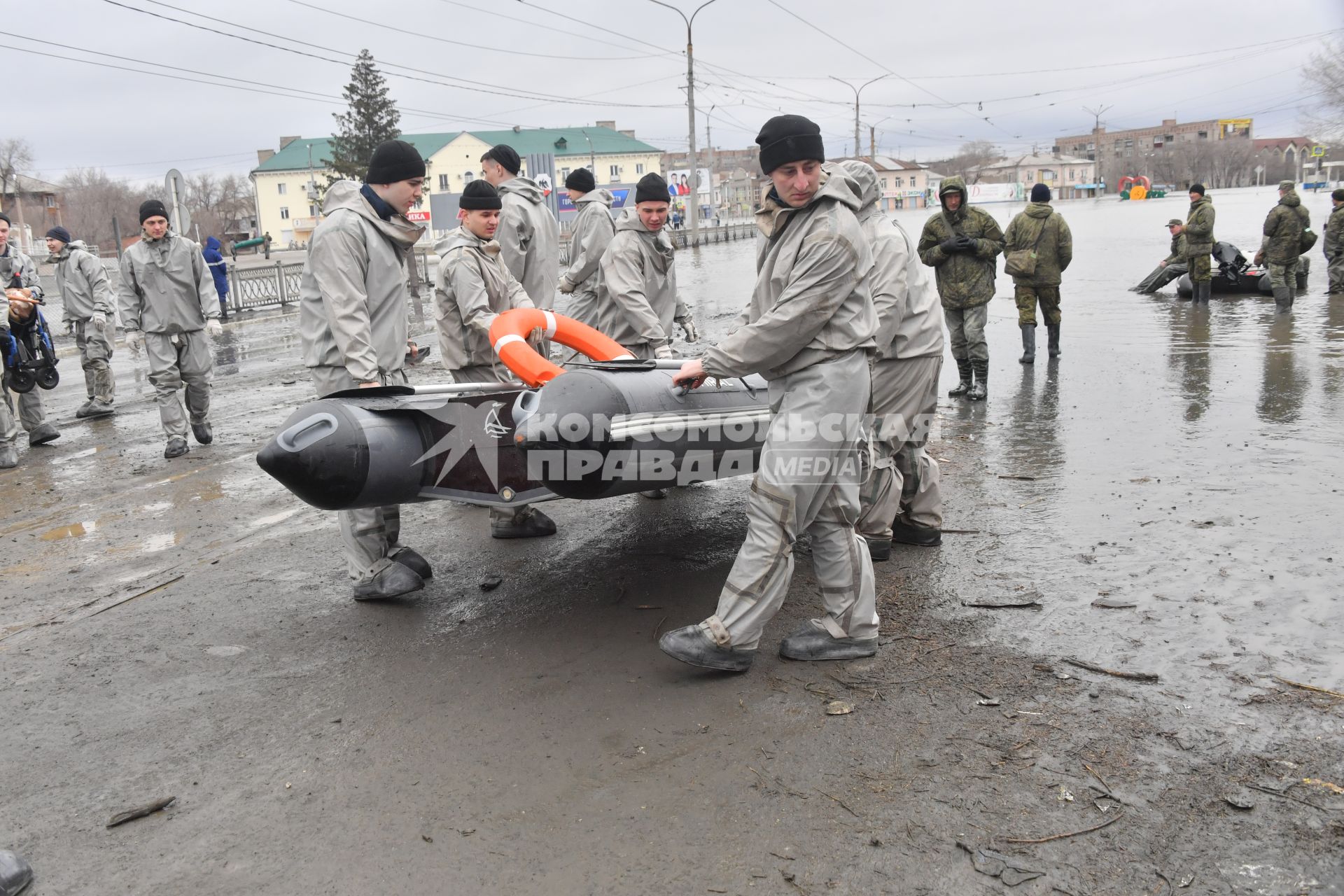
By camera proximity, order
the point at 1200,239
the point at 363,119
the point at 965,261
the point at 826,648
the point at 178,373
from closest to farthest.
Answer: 1. the point at 826,648
2. the point at 178,373
3. the point at 965,261
4. the point at 1200,239
5. the point at 363,119

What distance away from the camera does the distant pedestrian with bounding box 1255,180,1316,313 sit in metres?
14.1

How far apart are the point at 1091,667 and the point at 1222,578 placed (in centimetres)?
122

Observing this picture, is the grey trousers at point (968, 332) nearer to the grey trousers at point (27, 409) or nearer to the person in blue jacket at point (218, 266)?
the grey trousers at point (27, 409)

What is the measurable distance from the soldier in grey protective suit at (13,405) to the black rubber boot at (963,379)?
330 inches

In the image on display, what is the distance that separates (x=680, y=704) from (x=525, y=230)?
401cm

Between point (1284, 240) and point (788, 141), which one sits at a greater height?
point (788, 141)

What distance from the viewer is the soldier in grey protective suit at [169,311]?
8.55m

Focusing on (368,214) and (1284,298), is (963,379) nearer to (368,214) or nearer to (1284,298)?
(368,214)

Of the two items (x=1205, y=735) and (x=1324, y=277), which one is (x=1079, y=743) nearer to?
(x=1205, y=735)

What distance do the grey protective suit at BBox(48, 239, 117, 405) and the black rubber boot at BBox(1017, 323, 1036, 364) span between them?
9875mm

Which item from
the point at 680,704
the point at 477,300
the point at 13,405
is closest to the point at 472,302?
the point at 477,300

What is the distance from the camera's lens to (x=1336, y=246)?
1561cm

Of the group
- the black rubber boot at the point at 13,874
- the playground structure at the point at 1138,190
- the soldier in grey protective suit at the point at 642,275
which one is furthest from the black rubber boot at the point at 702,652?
the playground structure at the point at 1138,190

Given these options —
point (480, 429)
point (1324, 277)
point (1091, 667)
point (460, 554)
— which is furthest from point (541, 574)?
point (1324, 277)
